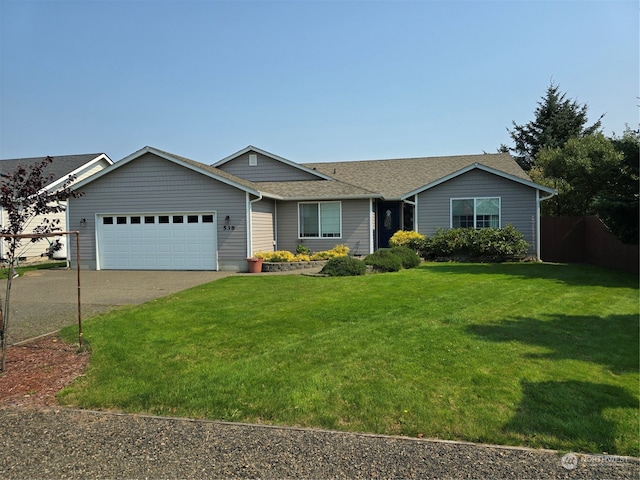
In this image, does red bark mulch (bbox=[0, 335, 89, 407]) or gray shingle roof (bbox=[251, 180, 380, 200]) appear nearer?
red bark mulch (bbox=[0, 335, 89, 407])

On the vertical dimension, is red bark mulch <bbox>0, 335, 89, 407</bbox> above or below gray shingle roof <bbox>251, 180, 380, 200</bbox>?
below

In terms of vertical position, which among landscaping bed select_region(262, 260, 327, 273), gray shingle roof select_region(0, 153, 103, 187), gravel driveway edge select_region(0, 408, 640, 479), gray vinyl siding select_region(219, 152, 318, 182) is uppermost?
gray shingle roof select_region(0, 153, 103, 187)

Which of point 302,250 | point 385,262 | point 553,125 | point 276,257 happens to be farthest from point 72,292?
point 553,125

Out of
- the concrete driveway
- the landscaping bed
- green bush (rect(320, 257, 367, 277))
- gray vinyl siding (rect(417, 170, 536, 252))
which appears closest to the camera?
the concrete driveway

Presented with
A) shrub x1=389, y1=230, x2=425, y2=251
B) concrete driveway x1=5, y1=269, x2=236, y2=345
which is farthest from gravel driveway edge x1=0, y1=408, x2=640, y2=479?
shrub x1=389, y1=230, x2=425, y2=251

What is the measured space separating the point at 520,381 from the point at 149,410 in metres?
3.87

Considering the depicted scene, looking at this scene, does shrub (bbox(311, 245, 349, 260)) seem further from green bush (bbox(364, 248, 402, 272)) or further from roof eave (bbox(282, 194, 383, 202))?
green bush (bbox(364, 248, 402, 272))

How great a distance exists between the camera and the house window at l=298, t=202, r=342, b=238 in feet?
63.2

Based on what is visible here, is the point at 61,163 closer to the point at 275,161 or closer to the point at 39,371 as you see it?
the point at 275,161

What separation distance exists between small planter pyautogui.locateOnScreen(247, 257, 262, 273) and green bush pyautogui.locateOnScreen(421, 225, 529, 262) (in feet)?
22.3

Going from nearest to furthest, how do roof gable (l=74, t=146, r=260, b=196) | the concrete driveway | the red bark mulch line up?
1. the red bark mulch
2. the concrete driveway
3. roof gable (l=74, t=146, r=260, b=196)

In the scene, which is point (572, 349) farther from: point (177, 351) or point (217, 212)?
point (217, 212)

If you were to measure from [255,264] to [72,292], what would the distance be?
5938mm

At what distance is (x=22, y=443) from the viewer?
12.6 feet
